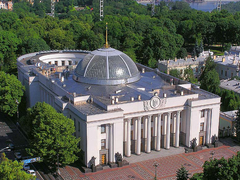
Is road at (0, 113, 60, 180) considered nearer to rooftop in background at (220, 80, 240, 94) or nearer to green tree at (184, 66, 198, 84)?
green tree at (184, 66, 198, 84)

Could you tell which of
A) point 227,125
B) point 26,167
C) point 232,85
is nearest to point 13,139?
point 26,167

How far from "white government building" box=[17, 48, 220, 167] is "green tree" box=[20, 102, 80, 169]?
2.46 metres

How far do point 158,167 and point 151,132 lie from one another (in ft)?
22.6

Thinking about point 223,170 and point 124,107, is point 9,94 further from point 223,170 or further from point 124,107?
point 223,170

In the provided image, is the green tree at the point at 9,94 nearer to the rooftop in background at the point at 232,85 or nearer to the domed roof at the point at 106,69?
the domed roof at the point at 106,69

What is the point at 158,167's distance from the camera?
6475 centimetres

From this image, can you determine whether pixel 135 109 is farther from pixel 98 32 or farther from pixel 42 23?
pixel 42 23

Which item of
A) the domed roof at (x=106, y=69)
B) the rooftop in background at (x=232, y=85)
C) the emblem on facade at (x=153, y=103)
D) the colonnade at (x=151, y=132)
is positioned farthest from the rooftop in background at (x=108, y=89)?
the rooftop in background at (x=232, y=85)

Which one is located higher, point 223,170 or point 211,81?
point 211,81

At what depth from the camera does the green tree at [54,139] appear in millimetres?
60312

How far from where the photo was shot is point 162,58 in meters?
132

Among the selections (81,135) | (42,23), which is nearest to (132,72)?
(81,135)

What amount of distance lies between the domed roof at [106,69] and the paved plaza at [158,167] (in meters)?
14.7

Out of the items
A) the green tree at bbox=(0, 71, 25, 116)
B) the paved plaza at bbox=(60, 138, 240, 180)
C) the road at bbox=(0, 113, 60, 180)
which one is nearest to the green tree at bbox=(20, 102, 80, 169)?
the road at bbox=(0, 113, 60, 180)
